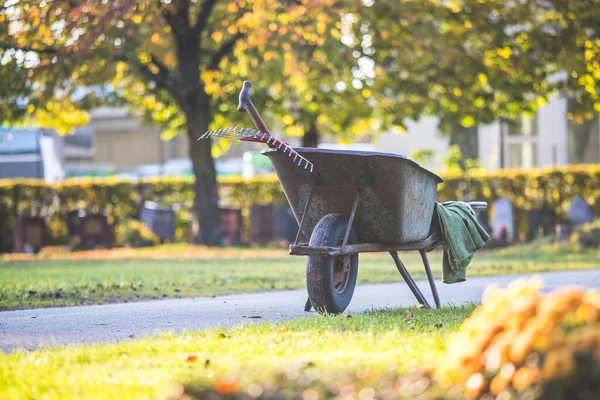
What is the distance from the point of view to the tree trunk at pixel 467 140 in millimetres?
31156

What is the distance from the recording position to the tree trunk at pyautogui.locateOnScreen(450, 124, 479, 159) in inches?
1227

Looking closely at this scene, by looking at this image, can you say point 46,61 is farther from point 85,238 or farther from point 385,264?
point 385,264

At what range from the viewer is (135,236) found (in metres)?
24.6

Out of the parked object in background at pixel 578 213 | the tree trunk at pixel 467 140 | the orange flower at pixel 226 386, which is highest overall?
the tree trunk at pixel 467 140

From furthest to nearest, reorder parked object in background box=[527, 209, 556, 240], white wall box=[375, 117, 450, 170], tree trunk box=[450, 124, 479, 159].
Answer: white wall box=[375, 117, 450, 170]
tree trunk box=[450, 124, 479, 159]
parked object in background box=[527, 209, 556, 240]

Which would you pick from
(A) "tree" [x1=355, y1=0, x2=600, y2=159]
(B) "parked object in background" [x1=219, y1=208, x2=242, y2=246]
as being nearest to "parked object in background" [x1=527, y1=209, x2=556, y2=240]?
(A) "tree" [x1=355, y1=0, x2=600, y2=159]

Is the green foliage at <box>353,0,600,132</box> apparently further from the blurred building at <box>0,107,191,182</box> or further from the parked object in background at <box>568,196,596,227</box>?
the blurred building at <box>0,107,191,182</box>

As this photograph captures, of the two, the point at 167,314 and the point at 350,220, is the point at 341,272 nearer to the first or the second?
the point at 350,220

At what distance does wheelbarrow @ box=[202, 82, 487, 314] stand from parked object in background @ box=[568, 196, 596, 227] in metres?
14.8

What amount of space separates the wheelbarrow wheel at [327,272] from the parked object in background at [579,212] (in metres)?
15.4

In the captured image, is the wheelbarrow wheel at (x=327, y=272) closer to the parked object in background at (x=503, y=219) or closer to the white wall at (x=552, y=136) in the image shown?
the parked object in background at (x=503, y=219)

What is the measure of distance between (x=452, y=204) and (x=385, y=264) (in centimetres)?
725

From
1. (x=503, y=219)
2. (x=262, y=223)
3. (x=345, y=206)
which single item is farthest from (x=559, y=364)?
(x=262, y=223)

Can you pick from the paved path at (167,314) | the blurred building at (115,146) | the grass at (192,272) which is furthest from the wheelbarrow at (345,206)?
the blurred building at (115,146)
